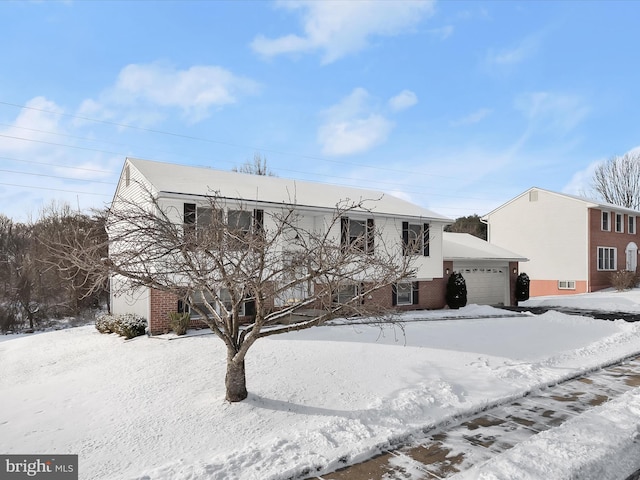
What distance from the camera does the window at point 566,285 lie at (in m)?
27.0

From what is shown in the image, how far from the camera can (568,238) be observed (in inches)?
1070

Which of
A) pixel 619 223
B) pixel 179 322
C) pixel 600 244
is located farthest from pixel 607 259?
pixel 179 322

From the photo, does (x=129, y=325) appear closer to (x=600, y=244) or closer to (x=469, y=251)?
(x=469, y=251)

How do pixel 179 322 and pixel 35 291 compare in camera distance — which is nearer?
pixel 179 322

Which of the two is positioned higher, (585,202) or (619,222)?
(585,202)

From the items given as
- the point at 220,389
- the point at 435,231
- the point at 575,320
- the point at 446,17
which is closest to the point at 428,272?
the point at 435,231

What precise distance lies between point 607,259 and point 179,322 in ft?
99.9

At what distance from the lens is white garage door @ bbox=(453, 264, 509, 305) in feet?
68.1

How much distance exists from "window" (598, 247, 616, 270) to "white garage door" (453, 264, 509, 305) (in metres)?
10.7

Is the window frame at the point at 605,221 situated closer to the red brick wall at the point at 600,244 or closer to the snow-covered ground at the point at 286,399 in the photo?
the red brick wall at the point at 600,244

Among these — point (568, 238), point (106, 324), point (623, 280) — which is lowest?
point (106, 324)

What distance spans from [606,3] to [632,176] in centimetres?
4218

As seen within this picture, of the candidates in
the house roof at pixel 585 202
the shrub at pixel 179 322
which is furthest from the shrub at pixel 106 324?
the house roof at pixel 585 202

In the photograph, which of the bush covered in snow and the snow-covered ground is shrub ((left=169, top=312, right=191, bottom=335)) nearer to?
the snow-covered ground
